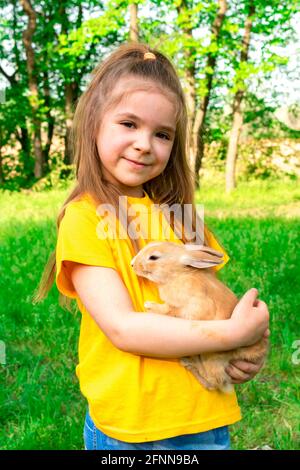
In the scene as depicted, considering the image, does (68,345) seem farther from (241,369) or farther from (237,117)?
(237,117)

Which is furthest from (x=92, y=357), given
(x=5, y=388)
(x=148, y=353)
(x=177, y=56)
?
(x=177, y=56)

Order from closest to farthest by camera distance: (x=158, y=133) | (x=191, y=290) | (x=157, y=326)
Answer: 1. (x=157, y=326)
2. (x=191, y=290)
3. (x=158, y=133)

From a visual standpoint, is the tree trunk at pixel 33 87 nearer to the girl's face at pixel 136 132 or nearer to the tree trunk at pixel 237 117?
the tree trunk at pixel 237 117

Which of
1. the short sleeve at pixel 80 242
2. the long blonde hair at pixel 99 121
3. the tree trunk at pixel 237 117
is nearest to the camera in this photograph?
the short sleeve at pixel 80 242

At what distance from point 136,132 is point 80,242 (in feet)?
1.19

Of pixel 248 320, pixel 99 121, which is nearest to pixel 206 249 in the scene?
pixel 248 320

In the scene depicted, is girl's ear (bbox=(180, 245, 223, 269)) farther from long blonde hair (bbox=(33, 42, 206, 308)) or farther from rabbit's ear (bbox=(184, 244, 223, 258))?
long blonde hair (bbox=(33, 42, 206, 308))

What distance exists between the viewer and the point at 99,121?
73.5 inches

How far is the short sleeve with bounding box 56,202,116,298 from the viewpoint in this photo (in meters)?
1.68

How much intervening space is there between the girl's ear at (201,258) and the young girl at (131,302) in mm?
132

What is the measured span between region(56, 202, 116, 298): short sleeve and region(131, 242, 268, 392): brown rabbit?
10 centimetres

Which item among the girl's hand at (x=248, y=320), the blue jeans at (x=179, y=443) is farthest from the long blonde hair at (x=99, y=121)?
the blue jeans at (x=179, y=443)

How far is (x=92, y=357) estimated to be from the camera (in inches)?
70.5

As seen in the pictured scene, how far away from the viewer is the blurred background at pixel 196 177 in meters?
3.61
